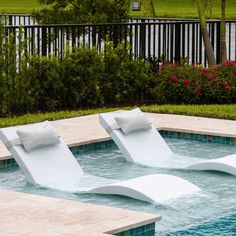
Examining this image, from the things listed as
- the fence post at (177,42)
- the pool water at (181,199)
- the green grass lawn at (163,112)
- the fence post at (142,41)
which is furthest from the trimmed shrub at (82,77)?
the pool water at (181,199)

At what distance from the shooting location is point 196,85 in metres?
16.8

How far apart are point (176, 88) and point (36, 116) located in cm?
284

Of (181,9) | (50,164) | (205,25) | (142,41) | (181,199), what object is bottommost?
(181,199)

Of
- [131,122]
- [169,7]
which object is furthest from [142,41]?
[169,7]

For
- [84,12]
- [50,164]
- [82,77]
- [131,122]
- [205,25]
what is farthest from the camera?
[84,12]

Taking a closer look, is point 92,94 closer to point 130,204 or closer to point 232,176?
point 232,176

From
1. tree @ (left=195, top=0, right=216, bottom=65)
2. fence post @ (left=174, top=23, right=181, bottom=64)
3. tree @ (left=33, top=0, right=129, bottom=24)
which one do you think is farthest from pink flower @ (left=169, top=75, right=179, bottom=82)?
tree @ (left=33, top=0, right=129, bottom=24)

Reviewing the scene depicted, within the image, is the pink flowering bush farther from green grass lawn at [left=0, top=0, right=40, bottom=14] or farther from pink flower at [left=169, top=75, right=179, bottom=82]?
green grass lawn at [left=0, top=0, right=40, bottom=14]

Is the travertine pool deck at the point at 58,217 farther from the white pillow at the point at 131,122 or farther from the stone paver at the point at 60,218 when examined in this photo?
the white pillow at the point at 131,122

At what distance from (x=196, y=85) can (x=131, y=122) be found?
427 centimetres

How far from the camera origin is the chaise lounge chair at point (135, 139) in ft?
41.6

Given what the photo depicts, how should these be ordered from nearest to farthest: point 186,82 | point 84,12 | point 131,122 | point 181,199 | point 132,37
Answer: point 181,199 → point 131,122 → point 186,82 → point 132,37 → point 84,12

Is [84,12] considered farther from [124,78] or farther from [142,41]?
[124,78]

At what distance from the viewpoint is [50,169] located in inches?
455
